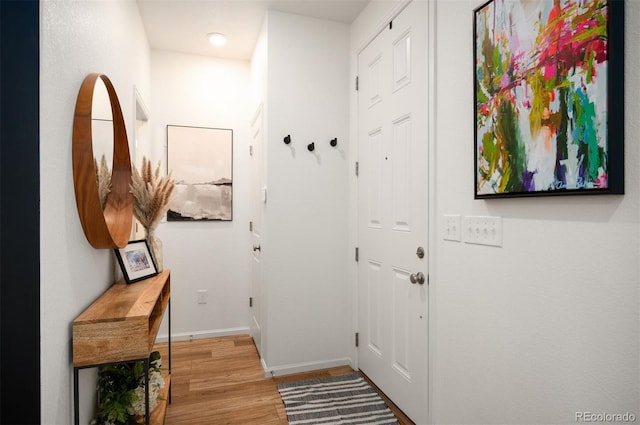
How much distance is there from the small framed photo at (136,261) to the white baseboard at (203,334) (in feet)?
4.63

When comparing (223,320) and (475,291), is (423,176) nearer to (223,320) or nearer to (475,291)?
(475,291)

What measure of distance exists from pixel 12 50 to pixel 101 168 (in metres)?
0.73

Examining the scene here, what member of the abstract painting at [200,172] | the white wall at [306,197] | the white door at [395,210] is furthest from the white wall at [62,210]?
the abstract painting at [200,172]

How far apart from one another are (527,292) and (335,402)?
1.42m

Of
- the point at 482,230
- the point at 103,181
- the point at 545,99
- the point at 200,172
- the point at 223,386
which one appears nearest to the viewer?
the point at 545,99

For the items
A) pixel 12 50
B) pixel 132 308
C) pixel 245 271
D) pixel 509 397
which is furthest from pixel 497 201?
pixel 245 271

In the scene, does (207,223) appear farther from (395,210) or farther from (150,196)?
(395,210)

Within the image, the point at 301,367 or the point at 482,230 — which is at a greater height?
the point at 482,230

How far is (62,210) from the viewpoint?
3.91ft

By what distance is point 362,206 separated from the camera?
254 centimetres

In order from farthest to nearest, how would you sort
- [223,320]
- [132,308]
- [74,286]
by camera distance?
[223,320], [132,308], [74,286]

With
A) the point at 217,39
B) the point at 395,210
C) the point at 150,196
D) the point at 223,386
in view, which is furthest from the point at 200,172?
the point at 395,210

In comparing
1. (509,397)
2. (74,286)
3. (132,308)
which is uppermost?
(74,286)

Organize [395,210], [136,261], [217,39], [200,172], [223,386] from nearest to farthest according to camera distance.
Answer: [136,261], [395,210], [223,386], [217,39], [200,172]
